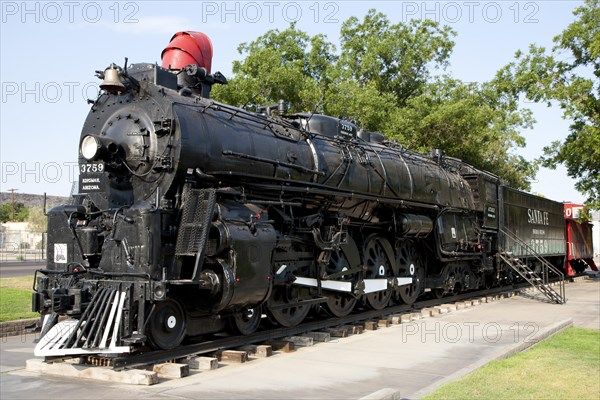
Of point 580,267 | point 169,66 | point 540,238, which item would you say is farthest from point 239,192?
point 580,267

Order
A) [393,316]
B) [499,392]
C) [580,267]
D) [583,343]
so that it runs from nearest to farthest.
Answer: [499,392], [583,343], [393,316], [580,267]

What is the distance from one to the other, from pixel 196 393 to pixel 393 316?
696 cm

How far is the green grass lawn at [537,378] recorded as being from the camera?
6273mm

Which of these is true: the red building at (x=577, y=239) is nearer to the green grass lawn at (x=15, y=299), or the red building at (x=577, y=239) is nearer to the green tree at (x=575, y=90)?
the green tree at (x=575, y=90)

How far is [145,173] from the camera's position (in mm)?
8078

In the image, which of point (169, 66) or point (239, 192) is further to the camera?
point (169, 66)

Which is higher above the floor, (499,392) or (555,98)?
(555,98)

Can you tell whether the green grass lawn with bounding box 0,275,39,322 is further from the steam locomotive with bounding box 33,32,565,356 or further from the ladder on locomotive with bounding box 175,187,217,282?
the ladder on locomotive with bounding box 175,187,217,282

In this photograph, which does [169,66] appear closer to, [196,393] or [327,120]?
[327,120]

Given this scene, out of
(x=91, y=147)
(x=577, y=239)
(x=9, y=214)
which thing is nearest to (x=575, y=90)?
(x=577, y=239)

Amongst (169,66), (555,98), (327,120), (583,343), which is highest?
(555,98)

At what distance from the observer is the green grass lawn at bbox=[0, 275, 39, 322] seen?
1156cm

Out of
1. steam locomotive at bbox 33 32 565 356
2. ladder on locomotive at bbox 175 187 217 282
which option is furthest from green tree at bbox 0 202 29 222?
ladder on locomotive at bbox 175 187 217 282

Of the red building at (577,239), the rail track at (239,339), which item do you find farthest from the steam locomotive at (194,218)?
the red building at (577,239)
